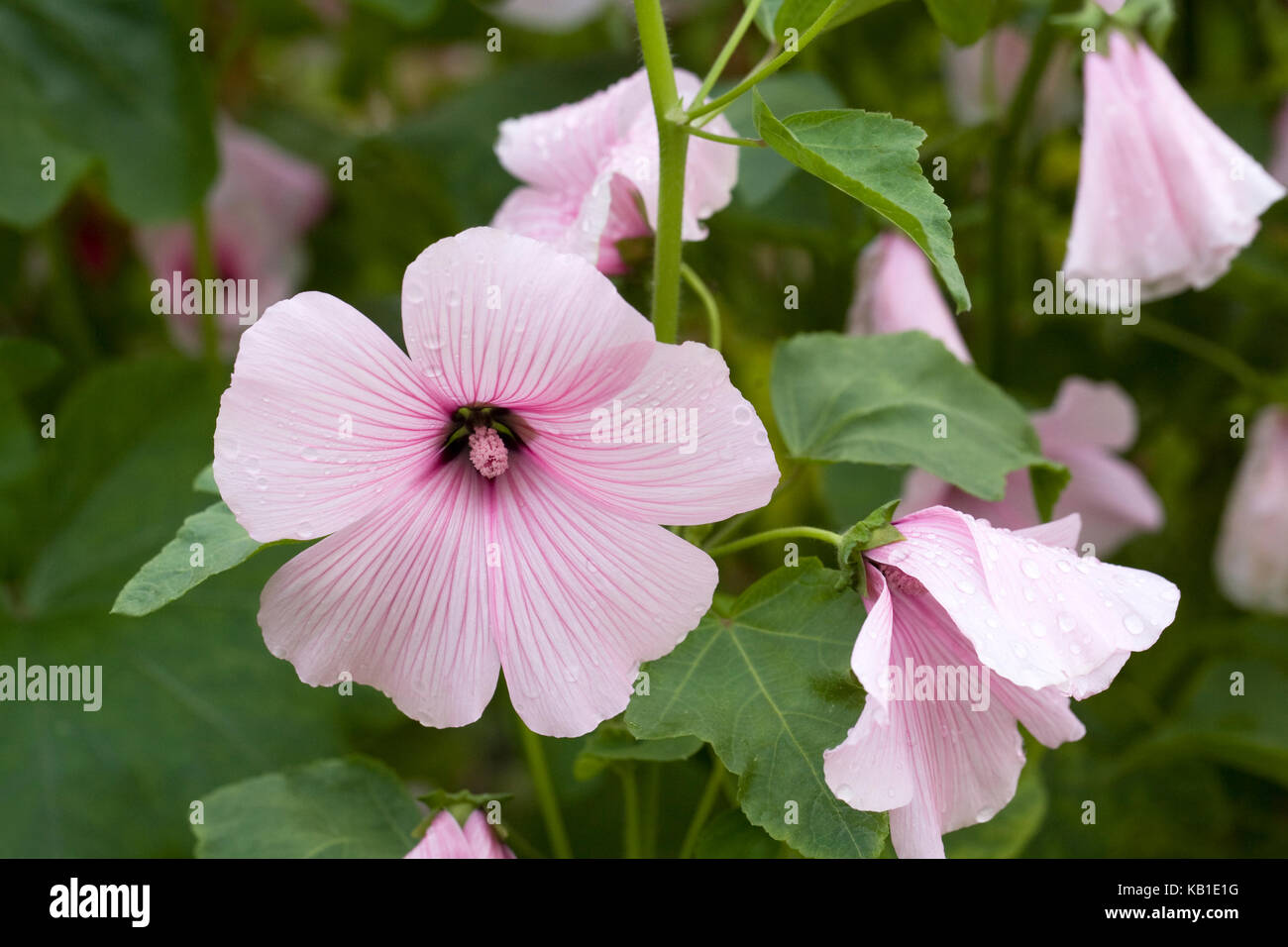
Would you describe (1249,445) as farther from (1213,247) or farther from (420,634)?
(420,634)

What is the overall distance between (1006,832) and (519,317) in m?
0.37

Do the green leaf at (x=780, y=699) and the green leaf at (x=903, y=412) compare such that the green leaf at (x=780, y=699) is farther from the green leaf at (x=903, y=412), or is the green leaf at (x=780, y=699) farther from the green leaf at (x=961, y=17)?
the green leaf at (x=961, y=17)

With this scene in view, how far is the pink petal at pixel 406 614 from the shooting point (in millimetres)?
408

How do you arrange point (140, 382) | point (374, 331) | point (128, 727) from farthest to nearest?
1. point (140, 382)
2. point (128, 727)
3. point (374, 331)

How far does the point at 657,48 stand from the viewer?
1.40ft

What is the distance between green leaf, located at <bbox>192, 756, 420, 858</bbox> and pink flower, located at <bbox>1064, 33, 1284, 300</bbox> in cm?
41

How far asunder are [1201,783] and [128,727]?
0.80 meters

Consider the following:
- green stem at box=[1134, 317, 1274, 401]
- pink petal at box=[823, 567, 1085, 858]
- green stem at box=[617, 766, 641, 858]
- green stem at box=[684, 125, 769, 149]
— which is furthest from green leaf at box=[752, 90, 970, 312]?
green stem at box=[1134, 317, 1274, 401]

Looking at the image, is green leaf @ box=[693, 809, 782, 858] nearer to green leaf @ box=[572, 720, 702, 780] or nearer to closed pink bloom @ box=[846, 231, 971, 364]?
green leaf @ box=[572, 720, 702, 780]

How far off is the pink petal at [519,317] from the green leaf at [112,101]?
0.57 meters

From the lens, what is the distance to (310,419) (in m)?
0.38

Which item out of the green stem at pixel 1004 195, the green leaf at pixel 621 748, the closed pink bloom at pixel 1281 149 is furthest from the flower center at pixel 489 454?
the closed pink bloom at pixel 1281 149

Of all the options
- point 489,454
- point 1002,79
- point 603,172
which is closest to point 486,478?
point 489,454
